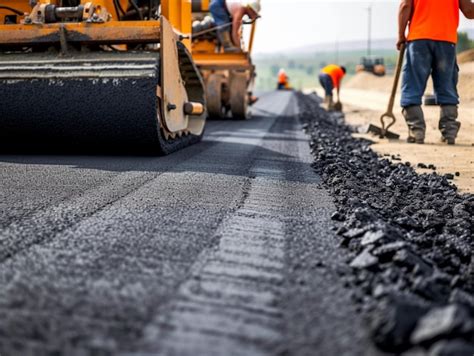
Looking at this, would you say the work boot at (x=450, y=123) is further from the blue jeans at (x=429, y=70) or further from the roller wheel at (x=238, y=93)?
the roller wheel at (x=238, y=93)

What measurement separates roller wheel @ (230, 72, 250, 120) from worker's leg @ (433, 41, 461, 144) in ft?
14.6

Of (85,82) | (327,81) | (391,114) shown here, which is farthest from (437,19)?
(327,81)

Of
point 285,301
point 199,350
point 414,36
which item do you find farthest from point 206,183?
point 414,36

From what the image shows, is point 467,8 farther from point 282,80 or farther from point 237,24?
point 282,80

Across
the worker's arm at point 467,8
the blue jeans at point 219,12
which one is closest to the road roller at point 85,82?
the worker's arm at point 467,8

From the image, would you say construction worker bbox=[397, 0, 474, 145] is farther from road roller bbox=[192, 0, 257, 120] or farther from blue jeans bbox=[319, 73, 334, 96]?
blue jeans bbox=[319, 73, 334, 96]

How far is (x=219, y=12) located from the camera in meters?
10.2

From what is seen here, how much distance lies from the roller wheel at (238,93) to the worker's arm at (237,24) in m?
0.64

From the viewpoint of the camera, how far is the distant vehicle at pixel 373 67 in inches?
1533

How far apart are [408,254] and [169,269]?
0.85m

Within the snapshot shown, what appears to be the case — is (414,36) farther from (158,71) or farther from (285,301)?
(285,301)

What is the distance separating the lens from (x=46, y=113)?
4.47m

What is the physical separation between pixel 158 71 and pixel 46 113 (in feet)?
3.05

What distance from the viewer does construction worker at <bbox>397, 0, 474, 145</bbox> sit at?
21.2ft
